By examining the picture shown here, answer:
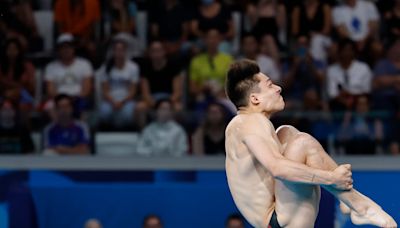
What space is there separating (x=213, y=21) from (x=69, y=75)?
5.00ft

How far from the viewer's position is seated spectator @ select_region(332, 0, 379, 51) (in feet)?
34.1

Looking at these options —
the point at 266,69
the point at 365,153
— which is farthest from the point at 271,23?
the point at 365,153

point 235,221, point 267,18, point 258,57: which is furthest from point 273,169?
point 267,18

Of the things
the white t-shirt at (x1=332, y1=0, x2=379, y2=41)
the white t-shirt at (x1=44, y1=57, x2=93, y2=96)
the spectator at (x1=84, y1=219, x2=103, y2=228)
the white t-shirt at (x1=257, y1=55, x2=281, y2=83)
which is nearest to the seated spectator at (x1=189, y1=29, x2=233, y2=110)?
the white t-shirt at (x1=257, y1=55, x2=281, y2=83)

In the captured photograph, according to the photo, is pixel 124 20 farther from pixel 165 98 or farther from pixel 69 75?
pixel 165 98

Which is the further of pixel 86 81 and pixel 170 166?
pixel 86 81

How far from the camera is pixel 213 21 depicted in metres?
10.3

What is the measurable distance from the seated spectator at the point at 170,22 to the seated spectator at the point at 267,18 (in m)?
0.67

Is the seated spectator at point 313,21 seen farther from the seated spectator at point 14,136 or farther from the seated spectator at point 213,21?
the seated spectator at point 14,136

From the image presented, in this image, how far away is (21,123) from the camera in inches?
353

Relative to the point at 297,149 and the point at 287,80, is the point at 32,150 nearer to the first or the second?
the point at 287,80

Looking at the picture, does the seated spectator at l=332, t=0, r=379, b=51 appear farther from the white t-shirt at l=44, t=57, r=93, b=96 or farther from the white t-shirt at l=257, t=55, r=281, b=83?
the white t-shirt at l=44, t=57, r=93, b=96

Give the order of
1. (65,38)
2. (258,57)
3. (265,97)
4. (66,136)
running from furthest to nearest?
(65,38) < (258,57) < (66,136) < (265,97)

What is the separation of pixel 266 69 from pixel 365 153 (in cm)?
154
